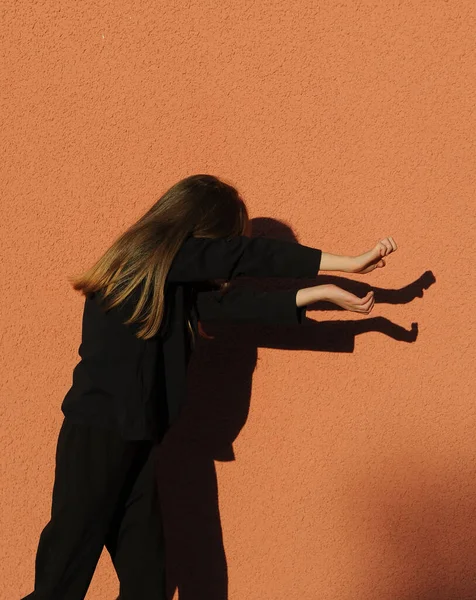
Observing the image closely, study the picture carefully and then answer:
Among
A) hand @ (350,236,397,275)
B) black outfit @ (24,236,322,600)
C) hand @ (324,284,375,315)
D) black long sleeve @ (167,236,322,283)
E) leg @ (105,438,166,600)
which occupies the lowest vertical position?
leg @ (105,438,166,600)

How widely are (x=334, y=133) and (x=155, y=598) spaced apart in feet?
4.99

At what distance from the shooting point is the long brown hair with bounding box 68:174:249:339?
200 centimetres

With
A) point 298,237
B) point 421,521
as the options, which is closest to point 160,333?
point 298,237

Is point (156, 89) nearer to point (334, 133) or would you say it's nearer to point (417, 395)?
point (334, 133)

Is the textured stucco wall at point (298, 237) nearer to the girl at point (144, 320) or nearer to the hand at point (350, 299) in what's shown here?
the girl at point (144, 320)

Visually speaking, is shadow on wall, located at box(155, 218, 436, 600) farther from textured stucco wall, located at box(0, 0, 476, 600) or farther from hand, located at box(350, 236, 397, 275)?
hand, located at box(350, 236, 397, 275)

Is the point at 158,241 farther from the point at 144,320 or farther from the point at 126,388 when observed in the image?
the point at 126,388

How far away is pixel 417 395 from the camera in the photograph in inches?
99.9

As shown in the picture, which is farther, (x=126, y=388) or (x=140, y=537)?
(x=140, y=537)

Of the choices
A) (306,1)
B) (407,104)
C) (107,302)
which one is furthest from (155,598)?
(306,1)

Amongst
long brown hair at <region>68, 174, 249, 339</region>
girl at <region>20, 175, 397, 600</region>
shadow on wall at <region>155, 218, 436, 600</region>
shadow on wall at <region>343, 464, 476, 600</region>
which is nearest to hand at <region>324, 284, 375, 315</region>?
girl at <region>20, 175, 397, 600</region>

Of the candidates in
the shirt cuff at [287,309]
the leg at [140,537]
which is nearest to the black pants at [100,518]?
the leg at [140,537]

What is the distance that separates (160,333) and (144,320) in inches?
2.9

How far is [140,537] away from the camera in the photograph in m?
2.29
